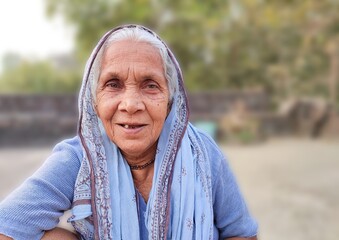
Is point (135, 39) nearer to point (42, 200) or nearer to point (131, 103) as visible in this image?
point (131, 103)

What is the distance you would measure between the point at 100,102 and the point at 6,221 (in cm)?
45

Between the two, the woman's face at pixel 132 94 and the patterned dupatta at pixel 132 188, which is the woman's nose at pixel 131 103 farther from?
the patterned dupatta at pixel 132 188

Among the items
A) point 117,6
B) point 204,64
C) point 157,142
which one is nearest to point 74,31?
point 117,6

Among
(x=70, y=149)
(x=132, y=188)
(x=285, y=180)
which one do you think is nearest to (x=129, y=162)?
(x=132, y=188)

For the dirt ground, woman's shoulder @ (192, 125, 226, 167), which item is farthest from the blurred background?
woman's shoulder @ (192, 125, 226, 167)

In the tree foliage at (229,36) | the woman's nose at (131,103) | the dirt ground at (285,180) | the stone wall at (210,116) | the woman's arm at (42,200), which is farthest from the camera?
the tree foliage at (229,36)

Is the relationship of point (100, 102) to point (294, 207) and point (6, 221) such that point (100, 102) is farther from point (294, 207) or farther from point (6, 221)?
point (294, 207)

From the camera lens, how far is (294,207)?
5859 millimetres

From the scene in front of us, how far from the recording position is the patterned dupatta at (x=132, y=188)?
1393 mm

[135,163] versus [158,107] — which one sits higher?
[158,107]

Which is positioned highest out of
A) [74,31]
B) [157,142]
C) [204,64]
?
[74,31]

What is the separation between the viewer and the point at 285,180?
7.38 m

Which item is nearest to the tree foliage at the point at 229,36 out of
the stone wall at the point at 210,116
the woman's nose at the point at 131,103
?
the stone wall at the point at 210,116

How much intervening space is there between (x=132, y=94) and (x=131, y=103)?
4 centimetres
